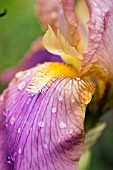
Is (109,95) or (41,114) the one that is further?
(109,95)

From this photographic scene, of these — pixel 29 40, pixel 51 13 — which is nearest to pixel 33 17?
pixel 29 40

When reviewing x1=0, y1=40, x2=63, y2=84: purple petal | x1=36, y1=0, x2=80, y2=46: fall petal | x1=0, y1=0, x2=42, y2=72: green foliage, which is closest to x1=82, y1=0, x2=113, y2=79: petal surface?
x1=36, y1=0, x2=80, y2=46: fall petal

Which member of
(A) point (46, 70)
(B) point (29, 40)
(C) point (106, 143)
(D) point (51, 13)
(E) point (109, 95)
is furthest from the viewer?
(C) point (106, 143)

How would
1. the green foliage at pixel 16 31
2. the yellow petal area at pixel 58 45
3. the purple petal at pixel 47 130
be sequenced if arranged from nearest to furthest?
the purple petal at pixel 47 130, the yellow petal area at pixel 58 45, the green foliage at pixel 16 31

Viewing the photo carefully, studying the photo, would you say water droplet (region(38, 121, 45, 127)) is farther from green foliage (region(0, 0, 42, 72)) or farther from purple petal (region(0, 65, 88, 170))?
green foliage (region(0, 0, 42, 72))

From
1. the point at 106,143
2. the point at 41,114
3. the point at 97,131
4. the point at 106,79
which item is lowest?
the point at 106,143

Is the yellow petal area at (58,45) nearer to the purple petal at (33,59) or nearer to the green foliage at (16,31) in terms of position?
the purple petal at (33,59)

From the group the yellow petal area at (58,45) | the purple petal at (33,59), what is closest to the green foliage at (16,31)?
the purple petal at (33,59)

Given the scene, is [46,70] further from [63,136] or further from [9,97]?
[63,136]

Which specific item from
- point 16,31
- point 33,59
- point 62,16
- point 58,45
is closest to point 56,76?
point 58,45
